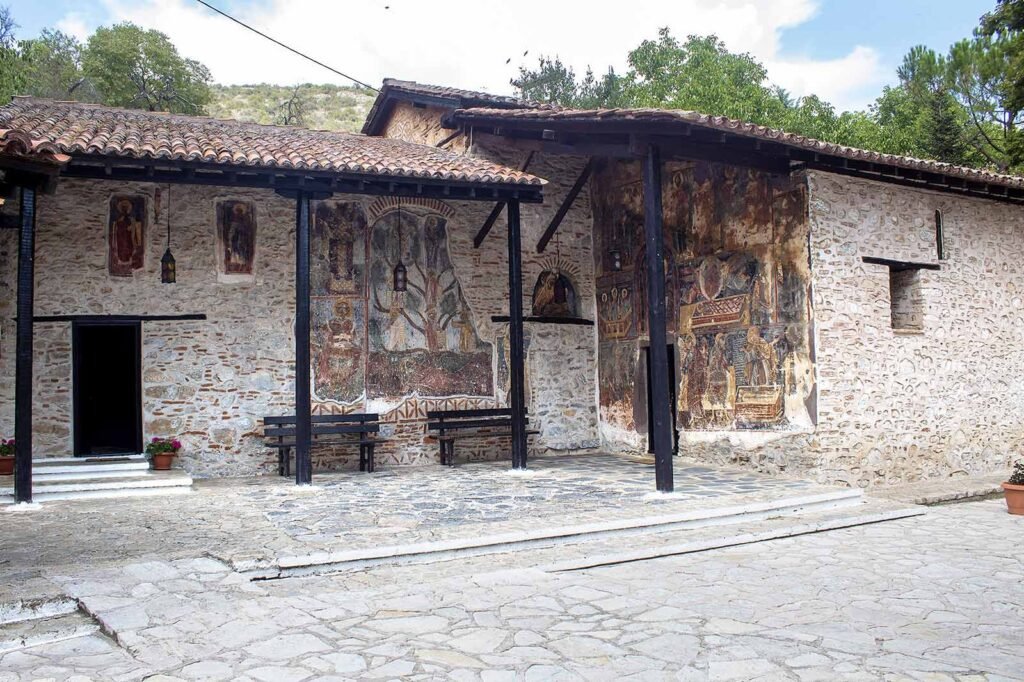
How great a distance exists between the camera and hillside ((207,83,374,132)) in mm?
43812

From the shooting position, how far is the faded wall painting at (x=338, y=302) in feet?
34.4

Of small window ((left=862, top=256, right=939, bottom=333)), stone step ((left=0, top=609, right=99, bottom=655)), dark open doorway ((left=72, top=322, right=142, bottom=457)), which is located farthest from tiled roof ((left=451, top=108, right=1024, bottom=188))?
stone step ((left=0, top=609, right=99, bottom=655))

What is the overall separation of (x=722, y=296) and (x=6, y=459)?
842 centimetres

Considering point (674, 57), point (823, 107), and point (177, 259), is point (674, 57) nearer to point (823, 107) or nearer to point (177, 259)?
point (823, 107)

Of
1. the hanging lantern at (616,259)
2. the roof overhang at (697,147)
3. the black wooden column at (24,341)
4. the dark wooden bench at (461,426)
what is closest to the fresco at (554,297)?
the hanging lantern at (616,259)

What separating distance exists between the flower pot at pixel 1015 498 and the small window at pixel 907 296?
8.78 ft

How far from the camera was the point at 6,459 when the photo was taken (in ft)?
29.0

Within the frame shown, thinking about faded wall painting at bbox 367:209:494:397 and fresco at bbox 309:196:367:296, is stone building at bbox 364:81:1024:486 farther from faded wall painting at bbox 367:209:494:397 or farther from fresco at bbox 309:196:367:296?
fresco at bbox 309:196:367:296

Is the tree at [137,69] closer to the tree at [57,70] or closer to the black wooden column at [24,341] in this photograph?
the tree at [57,70]

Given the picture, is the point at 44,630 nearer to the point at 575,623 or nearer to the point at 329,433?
the point at 575,623

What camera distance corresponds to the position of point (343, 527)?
6.44m

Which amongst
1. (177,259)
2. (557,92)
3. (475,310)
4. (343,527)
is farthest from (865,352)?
(557,92)

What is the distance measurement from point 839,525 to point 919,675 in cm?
365

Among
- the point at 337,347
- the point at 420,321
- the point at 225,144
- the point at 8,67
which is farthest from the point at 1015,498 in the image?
the point at 8,67
